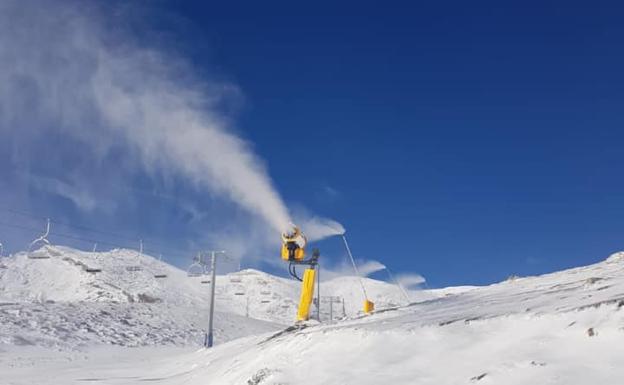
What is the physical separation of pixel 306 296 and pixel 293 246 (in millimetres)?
1267

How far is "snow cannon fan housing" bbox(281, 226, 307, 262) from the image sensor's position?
13273 millimetres

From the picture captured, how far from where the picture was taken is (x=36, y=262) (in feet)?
266

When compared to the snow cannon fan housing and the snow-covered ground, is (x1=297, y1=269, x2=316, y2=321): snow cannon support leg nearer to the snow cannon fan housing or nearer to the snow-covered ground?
the snow cannon fan housing

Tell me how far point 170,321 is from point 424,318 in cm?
3721

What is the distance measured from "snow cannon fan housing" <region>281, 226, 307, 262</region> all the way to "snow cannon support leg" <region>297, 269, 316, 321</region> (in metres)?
0.51

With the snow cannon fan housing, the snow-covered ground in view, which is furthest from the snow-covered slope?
the snow cannon fan housing

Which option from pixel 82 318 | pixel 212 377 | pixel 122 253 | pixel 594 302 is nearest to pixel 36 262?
pixel 122 253

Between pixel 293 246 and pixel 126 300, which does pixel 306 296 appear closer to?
pixel 293 246

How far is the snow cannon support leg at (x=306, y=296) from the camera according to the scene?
12.6m

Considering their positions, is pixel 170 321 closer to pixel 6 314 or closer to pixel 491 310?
pixel 6 314

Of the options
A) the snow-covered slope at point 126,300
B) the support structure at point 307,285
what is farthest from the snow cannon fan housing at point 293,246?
the snow-covered slope at point 126,300

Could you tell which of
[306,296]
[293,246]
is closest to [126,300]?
[293,246]

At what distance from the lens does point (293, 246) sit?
1329 cm

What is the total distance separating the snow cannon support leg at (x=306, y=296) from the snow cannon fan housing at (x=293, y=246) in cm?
51
